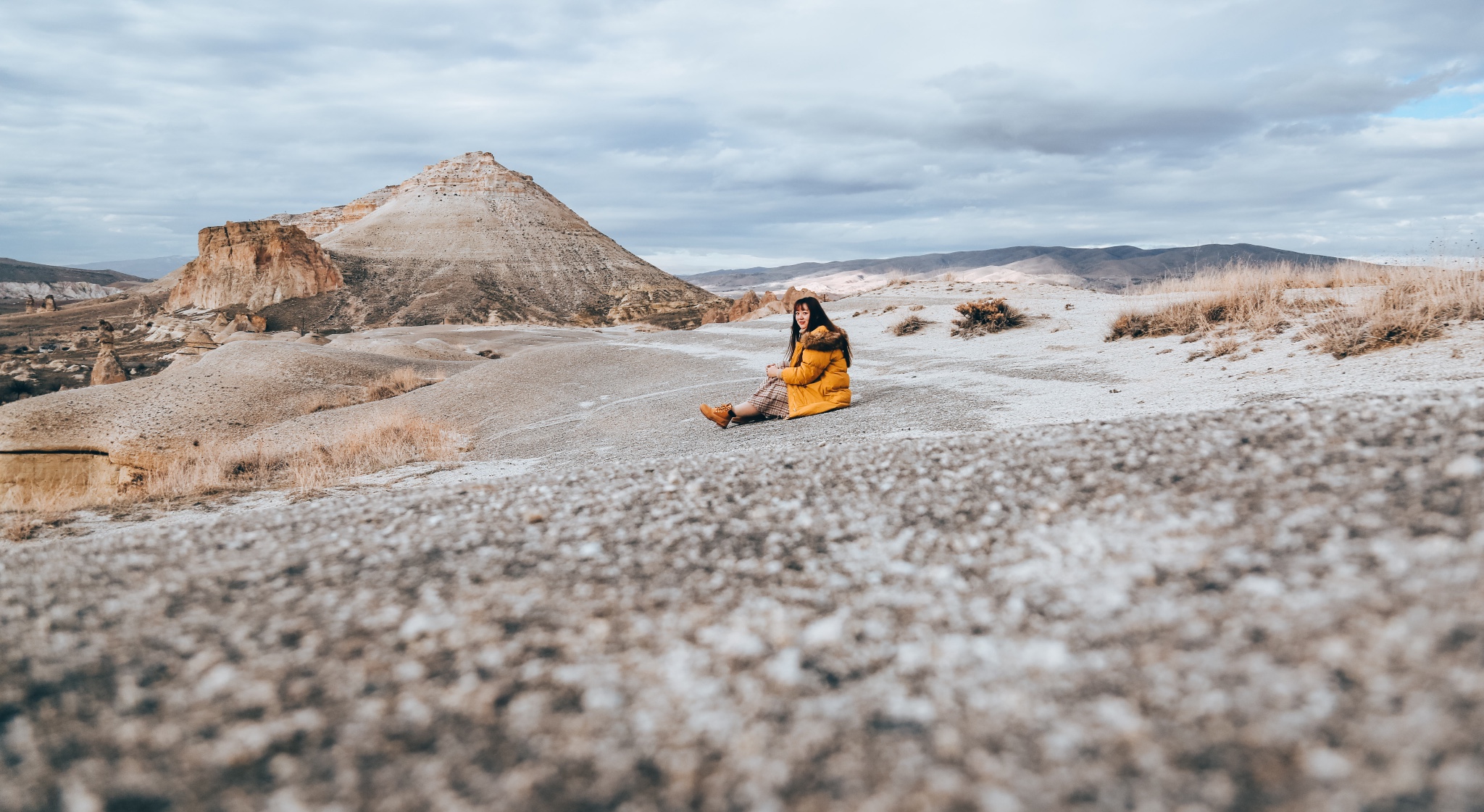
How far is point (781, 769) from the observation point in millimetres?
1730

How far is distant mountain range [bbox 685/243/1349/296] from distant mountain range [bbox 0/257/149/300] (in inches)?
3725

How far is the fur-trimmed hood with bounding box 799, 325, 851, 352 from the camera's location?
27.4 ft

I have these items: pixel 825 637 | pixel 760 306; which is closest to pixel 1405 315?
pixel 825 637

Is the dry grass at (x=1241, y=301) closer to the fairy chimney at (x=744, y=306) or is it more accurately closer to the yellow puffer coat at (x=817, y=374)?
the yellow puffer coat at (x=817, y=374)

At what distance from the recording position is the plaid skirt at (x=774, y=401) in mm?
8953

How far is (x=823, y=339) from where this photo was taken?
8.41 meters

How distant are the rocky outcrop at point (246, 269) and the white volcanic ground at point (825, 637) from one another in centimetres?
5743

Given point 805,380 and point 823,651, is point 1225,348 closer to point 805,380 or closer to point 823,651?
point 805,380

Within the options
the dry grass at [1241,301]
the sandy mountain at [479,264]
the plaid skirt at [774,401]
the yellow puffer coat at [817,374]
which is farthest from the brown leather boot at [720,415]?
the sandy mountain at [479,264]

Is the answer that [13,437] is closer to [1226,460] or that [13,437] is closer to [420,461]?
[420,461]

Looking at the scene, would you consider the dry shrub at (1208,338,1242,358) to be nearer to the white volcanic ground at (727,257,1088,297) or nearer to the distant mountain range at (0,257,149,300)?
the distant mountain range at (0,257,149,300)

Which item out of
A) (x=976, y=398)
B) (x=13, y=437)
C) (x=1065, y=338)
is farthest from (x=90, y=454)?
(x=1065, y=338)

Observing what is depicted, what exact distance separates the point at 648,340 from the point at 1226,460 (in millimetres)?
23118

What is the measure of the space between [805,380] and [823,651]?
21.4ft
